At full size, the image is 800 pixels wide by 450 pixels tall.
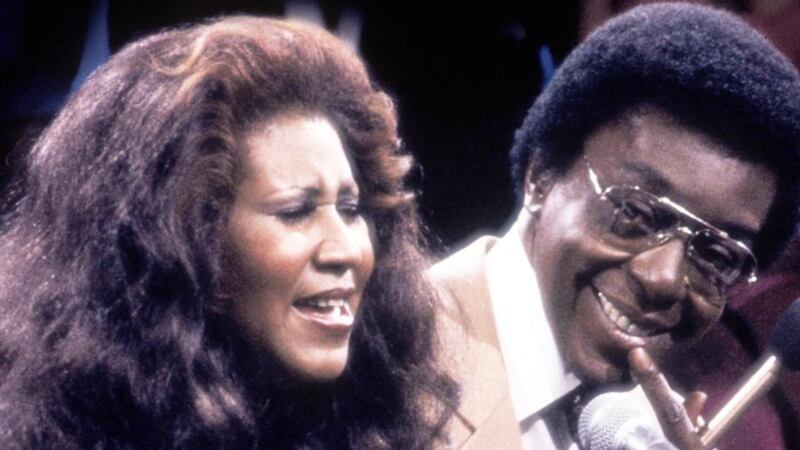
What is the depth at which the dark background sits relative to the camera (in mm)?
2180

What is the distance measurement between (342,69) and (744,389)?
74 centimetres

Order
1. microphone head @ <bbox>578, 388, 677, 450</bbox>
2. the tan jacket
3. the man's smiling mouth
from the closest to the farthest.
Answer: microphone head @ <bbox>578, 388, 677, 450</bbox>
the tan jacket
the man's smiling mouth

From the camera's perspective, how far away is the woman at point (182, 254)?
146 cm

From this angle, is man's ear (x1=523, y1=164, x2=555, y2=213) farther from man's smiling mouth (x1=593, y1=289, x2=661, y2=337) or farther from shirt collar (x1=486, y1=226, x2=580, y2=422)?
man's smiling mouth (x1=593, y1=289, x2=661, y2=337)

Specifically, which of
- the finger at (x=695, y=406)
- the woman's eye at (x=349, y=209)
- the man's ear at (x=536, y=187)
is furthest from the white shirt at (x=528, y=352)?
the woman's eye at (x=349, y=209)

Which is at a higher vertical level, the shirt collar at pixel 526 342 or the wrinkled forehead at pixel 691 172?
the wrinkled forehead at pixel 691 172

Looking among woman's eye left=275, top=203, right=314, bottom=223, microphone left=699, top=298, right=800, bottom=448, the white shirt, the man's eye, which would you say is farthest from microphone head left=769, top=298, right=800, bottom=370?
woman's eye left=275, top=203, right=314, bottom=223

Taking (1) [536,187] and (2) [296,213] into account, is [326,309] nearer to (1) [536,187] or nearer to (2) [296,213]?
(2) [296,213]

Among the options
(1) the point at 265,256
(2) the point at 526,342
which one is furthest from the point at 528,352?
(1) the point at 265,256

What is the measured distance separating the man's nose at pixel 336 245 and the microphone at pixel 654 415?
1.33ft

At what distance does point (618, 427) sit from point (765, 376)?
30cm

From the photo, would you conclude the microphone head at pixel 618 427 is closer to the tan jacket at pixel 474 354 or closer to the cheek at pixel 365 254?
the tan jacket at pixel 474 354

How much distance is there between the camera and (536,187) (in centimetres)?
213

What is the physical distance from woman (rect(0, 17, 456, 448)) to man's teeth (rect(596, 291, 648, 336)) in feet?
1.86
